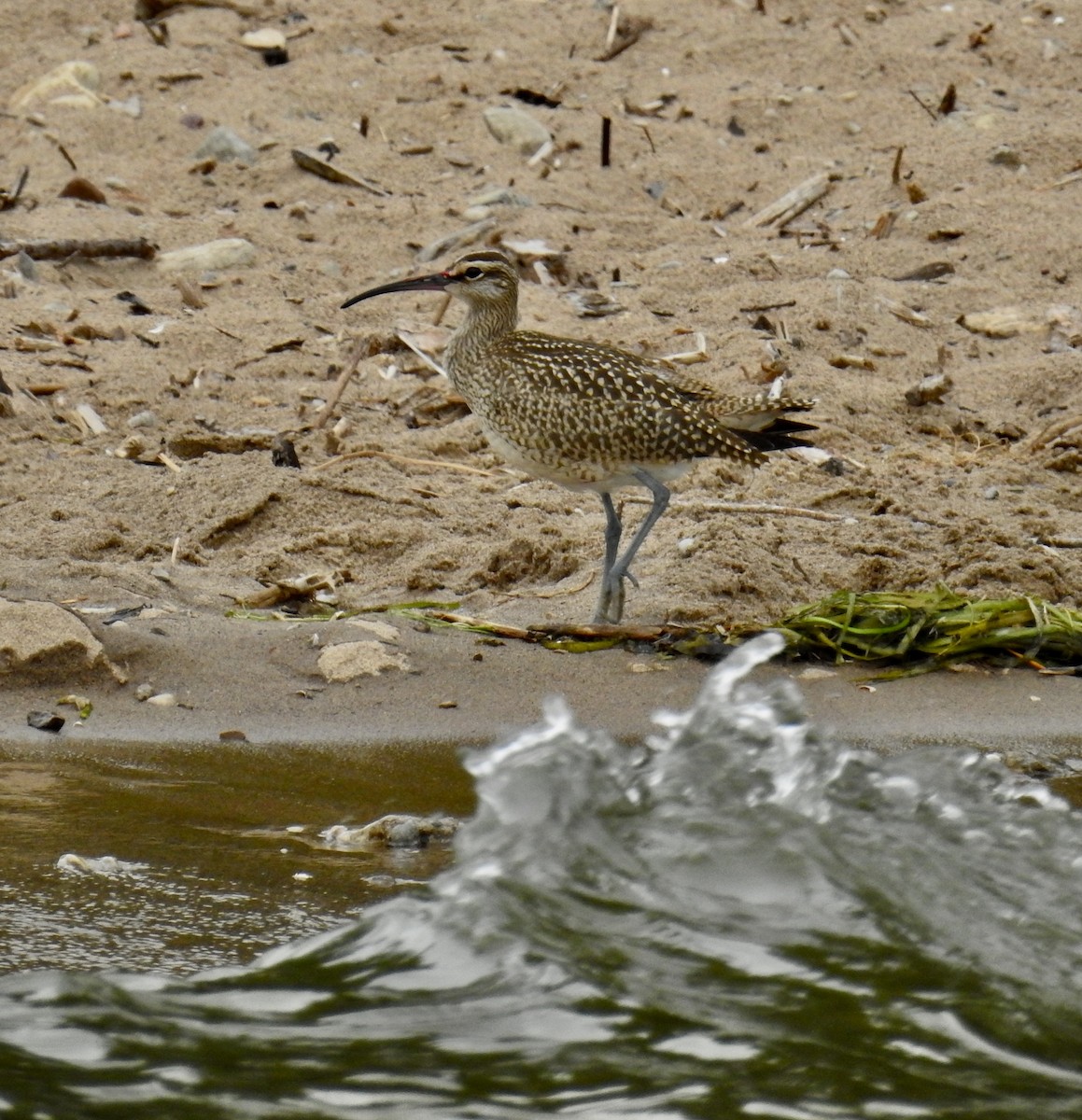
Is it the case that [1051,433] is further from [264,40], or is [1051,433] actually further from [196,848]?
[264,40]

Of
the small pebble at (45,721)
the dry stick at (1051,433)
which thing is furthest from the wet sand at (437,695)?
the dry stick at (1051,433)

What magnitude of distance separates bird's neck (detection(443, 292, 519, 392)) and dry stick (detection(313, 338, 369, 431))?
0.93 m

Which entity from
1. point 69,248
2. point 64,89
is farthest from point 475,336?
point 64,89

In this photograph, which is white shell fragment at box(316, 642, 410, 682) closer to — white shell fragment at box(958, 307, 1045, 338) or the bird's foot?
the bird's foot

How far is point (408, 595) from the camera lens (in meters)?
7.27

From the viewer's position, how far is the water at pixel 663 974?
311 cm

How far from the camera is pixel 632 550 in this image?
6984 mm

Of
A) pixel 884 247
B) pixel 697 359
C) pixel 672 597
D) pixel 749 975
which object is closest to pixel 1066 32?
pixel 884 247

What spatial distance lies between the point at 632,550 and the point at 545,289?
12.3ft

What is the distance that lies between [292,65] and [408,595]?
6351 mm

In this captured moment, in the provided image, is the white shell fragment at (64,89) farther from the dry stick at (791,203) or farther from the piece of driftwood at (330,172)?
the dry stick at (791,203)

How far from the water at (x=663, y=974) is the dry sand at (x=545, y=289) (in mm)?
1848

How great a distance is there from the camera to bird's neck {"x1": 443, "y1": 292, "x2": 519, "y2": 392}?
780 cm

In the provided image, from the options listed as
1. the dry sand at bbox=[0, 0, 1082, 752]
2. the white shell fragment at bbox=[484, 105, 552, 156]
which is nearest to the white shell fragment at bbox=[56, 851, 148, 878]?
the dry sand at bbox=[0, 0, 1082, 752]
